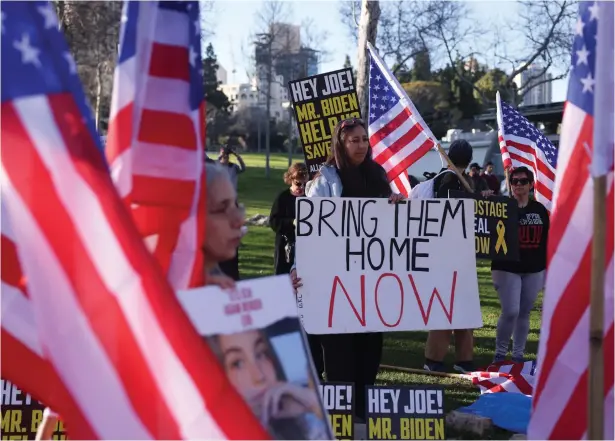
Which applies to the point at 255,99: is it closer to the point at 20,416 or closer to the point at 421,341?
the point at 421,341

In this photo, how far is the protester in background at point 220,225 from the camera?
11.3 ft

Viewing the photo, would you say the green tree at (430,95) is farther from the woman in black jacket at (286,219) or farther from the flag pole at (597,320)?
the flag pole at (597,320)

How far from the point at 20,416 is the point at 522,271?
4807 mm

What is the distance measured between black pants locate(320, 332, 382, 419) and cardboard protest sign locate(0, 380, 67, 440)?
1.85 meters

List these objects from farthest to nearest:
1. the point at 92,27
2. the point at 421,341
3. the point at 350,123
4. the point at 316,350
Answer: the point at 92,27
the point at 421,341
the point at 316,350
the point at 350,123

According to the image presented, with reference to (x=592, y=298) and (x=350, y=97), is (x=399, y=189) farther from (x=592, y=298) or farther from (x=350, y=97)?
(x=592, y=298)

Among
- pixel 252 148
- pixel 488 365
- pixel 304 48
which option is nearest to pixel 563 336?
pixel 488 365

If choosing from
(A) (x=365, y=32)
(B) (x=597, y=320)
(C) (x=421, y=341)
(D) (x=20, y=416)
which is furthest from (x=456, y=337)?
(A) (x=365, y=32)

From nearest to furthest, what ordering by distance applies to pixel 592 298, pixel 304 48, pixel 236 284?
pixel 236 284 → pixel 592 298 → pixel 304 48

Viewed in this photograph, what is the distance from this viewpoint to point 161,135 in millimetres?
3488

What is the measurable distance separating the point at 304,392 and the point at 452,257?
3.41 metres

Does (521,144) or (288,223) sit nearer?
(288,223)

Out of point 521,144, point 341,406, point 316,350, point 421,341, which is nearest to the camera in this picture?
point 341,406

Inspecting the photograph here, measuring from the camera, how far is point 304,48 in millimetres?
43062
